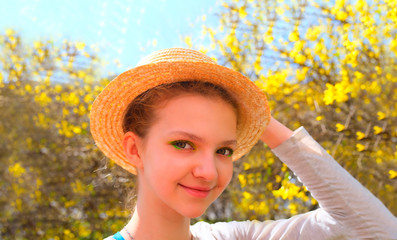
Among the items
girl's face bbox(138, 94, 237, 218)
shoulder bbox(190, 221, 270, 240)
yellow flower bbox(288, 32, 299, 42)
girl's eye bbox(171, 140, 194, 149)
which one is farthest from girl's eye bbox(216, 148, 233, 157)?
yellow flower bbox(288, 32, 299, 42)

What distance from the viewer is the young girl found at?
1.28 m

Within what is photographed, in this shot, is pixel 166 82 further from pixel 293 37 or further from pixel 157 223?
pixel 293 37

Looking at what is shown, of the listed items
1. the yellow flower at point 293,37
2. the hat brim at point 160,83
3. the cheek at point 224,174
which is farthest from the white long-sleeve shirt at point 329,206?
the yellow flower at point 293,37

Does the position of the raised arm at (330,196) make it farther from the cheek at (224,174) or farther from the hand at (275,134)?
the cheek at (224,174)

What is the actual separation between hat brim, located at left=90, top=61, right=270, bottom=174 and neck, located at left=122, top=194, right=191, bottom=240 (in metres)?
0.29

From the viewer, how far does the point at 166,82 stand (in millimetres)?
1402

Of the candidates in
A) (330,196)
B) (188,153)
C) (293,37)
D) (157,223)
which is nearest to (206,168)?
(188,153)

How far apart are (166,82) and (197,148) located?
0.27 metres

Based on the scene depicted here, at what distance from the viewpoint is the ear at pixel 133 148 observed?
143 cm

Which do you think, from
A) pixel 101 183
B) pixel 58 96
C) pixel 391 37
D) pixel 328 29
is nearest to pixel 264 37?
→ pixel 328 29

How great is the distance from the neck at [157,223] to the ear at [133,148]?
0.45 ft

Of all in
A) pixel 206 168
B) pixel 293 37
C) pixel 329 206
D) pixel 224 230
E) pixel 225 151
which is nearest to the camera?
pixel 206 168

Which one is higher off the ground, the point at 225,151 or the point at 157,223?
the point at 225,151

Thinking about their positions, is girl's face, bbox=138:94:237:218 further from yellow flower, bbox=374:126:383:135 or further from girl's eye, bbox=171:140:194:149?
yellow flower, bbox=374:126:383:135
